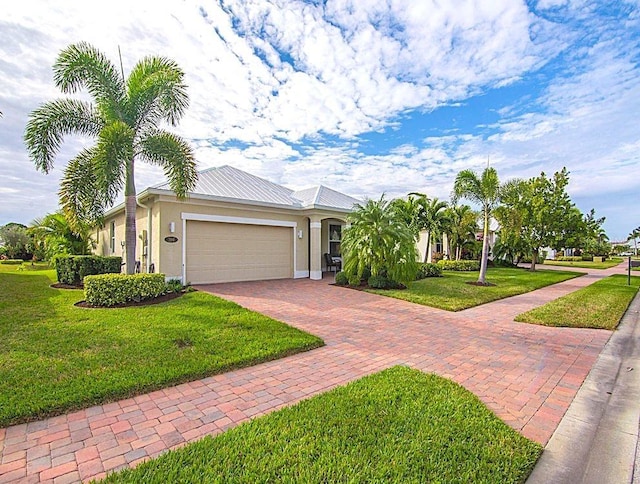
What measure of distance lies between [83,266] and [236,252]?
503cm

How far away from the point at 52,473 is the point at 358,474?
7.35 ft

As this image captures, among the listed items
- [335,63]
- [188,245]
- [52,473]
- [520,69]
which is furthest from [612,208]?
[52,473]

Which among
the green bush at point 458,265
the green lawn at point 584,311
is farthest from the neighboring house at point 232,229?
the green lawn at point 584,311

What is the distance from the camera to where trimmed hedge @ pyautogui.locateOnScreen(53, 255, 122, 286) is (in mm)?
10648

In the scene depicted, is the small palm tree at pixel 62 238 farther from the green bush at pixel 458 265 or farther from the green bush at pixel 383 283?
the green bush at pixel 458 265

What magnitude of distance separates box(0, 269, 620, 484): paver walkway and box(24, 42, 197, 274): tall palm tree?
487 cm

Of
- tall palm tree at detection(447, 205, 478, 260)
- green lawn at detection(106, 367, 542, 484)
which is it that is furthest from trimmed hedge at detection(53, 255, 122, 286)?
tall palm tree at detection(447, 205, 478, 260)

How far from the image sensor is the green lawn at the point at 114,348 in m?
3.54

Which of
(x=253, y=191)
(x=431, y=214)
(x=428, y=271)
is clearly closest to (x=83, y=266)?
(x=253, y=191)

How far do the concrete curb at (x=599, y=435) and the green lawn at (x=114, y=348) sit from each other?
336 cm

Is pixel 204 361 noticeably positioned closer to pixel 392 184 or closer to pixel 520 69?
pixel 520 69

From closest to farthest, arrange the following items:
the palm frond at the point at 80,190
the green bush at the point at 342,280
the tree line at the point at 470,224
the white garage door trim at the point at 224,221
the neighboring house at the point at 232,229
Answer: the palm frond at the point at 80,190 → the tree line at the point at 470,224 → the neighboring house at the point at 232,229 → the white garage door trim at the point at 224,221 → the green bush at the point at 342,280

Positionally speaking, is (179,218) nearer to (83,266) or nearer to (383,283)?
(83,266)

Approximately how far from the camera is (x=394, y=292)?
10.8 metres
